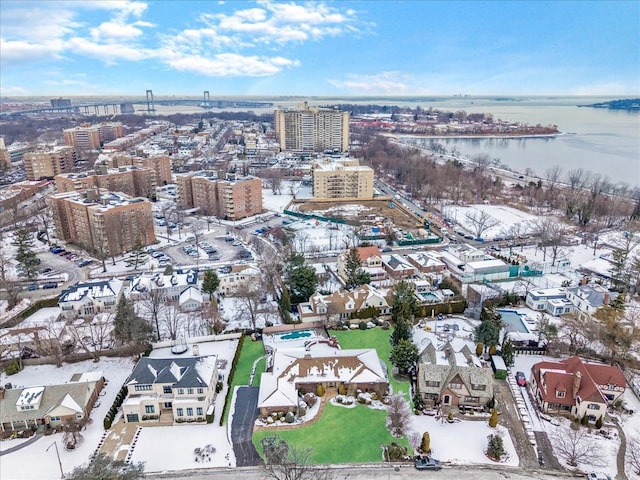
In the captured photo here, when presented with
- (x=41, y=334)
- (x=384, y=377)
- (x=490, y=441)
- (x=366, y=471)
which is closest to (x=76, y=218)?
(x=41, y=334)

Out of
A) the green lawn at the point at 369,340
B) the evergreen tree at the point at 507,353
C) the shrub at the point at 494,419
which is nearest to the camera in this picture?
the shrub at the point at 494,419

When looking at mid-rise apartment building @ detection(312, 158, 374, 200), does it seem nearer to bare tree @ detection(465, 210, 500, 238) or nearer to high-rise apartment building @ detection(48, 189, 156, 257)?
bare tree @ detection(465, 210, 500, 238)

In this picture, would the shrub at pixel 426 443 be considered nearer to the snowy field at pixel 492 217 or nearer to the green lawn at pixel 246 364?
the green lawn at pixel 246 364

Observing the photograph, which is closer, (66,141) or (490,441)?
(490,441)

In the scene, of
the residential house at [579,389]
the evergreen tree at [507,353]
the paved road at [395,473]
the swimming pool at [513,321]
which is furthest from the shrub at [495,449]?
the swimming pool at [513,321]

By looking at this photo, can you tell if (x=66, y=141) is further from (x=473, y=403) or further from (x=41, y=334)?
(x=473, y=403)

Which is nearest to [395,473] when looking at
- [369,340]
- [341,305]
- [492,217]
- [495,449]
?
[495,449]
